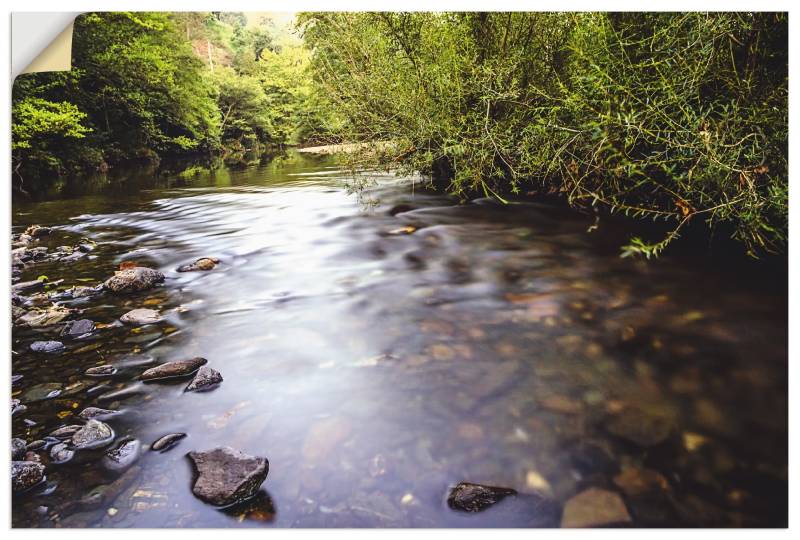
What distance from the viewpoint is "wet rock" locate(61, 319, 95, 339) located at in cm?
268

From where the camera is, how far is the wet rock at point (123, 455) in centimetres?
162

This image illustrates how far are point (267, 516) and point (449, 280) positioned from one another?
7.18 feet

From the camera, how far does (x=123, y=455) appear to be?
5.49 feet

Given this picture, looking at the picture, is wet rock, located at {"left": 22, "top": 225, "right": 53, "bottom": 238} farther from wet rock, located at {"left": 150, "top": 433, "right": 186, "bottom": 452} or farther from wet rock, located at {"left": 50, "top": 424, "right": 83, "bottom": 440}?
wet rock, located at {"left": 150, "top": 433, "right": 186, "bottom": 452}

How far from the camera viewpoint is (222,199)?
23.9 ft

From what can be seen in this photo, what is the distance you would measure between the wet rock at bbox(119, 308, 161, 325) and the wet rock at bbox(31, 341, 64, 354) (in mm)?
379

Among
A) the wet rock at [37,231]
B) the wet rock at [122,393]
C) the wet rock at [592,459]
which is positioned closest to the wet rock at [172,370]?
the wet rock at [122,393]

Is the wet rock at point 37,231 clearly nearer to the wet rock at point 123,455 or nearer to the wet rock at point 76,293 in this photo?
the wet rock at point 76,293

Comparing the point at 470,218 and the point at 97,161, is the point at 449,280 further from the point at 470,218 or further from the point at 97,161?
the point at 97,161

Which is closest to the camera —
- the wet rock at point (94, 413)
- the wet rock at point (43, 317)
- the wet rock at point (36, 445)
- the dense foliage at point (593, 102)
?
the wet rock at point (36, 445)

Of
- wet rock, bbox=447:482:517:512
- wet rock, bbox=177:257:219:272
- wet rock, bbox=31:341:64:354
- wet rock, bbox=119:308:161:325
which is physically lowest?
wet rock, bbox=447:482:517:512

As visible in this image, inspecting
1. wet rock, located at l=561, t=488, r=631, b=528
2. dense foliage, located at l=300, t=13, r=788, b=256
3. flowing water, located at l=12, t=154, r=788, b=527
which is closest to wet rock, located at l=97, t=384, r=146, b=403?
flowing water, located at l=12, t=154, r=788, b=527

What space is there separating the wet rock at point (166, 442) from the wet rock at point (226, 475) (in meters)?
0.12
